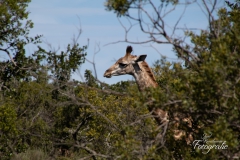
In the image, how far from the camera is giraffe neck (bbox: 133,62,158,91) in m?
11.4

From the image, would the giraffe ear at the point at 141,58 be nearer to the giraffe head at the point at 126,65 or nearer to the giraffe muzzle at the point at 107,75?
the giraffe head at the point at 126,65

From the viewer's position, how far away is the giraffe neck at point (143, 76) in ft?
37.3

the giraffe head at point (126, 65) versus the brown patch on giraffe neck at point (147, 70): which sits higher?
the giraffe head at point (126, 65)

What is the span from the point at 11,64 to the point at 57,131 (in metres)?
2.87

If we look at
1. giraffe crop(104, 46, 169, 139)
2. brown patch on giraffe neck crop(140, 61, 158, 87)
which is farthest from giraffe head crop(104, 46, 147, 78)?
brown patch on giraffe neck crop(140, 61, 158, 87)

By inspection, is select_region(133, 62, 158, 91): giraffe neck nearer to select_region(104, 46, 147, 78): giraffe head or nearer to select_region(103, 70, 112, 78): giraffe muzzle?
select_region(104, 46, 147, 78): giraffe head

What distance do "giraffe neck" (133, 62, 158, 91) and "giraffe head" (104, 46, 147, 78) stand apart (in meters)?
0.06

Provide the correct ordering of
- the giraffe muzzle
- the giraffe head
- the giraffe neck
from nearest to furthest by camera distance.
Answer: the giraffe neck < the giraffe head < the giraffe muzzle

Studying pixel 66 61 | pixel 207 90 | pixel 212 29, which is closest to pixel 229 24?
pixel 212 29

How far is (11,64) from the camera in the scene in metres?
15.9

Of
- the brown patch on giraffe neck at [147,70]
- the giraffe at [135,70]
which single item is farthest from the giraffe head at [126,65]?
the brown patch on giraffe neck at [147,70]

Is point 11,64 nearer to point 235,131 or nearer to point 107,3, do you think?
point 107,3

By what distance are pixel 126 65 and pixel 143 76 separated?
79cm

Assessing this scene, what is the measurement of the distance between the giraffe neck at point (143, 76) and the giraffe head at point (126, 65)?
0.06m
